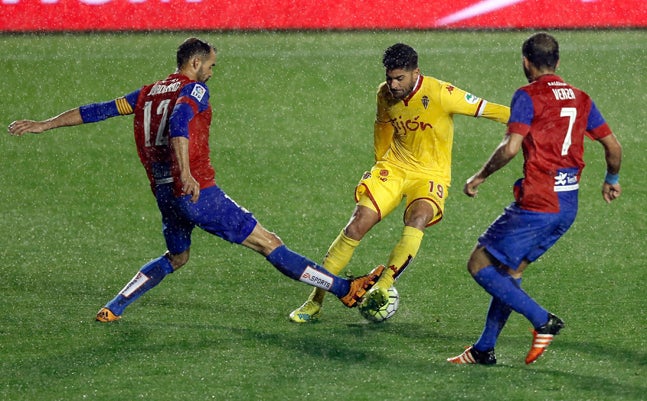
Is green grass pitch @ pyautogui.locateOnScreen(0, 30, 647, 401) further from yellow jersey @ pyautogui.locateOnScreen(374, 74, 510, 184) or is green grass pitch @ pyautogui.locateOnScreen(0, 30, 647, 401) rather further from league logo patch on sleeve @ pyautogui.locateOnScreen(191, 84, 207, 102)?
league logo patch on sleeve @ pyautogui.locateOnScreen(191, 84, 207, 102)

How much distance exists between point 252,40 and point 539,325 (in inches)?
413

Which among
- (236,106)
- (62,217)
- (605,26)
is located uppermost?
(605,26)

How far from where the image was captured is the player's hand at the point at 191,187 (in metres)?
7.71

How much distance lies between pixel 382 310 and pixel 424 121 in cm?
151

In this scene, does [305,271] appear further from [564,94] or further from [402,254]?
[564,94]

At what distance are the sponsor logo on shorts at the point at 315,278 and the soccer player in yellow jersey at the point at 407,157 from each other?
396mm

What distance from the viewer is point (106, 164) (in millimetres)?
13336

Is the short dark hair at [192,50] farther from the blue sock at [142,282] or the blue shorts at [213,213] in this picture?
the blue sock at [142,282]

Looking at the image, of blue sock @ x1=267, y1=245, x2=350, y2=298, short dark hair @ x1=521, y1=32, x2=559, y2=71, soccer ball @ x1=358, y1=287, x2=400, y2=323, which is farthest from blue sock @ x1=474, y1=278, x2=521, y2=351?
short dark hair @ x1=521, y1=32, x2=559, y2=71

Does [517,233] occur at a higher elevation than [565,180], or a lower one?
lower

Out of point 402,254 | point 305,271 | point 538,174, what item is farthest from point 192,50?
point 538,174

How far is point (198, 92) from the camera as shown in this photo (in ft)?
26.2

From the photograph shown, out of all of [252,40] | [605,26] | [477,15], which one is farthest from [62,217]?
[605,26]

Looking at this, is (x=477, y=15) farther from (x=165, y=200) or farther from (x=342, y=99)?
(x=165, y=200)
